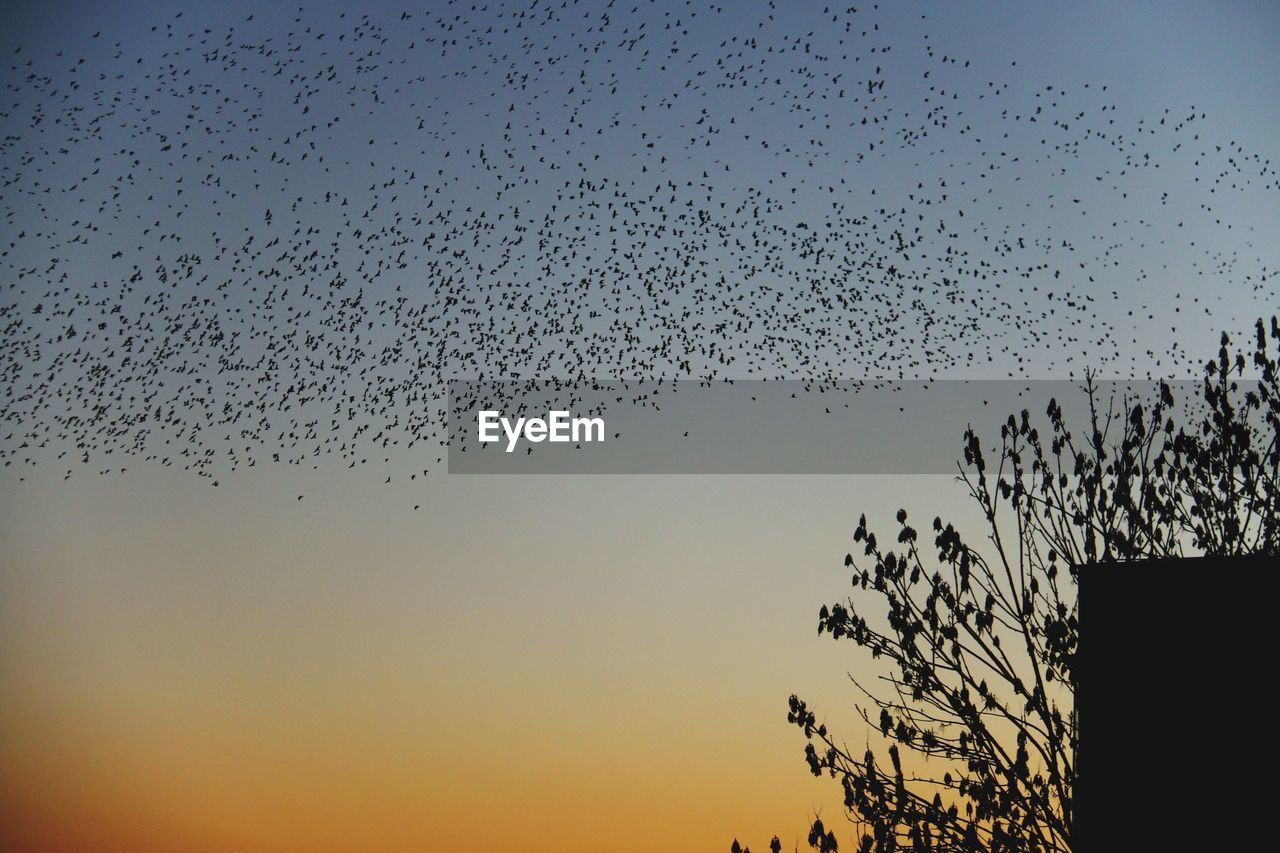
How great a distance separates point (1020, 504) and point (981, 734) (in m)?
1.90

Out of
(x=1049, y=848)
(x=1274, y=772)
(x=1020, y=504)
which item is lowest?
(x=1049, y=848)

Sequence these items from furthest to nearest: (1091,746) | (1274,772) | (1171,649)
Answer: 1. (1091,746)
2. (1171,649)
3. (1274,772)

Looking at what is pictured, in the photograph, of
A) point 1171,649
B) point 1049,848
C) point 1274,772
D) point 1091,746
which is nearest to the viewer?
point 1274,772

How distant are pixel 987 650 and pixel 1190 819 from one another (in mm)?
2099

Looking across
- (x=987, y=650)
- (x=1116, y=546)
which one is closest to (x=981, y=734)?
(x=987, y=650)

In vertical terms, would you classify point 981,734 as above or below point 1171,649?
below

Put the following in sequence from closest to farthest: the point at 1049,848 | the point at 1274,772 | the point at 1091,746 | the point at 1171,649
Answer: the point at 1274,772 → the point at 1171,649 → the point at 1091,746 → the point at 1049,848

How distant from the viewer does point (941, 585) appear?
10.2 m

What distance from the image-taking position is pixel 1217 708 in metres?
8.28

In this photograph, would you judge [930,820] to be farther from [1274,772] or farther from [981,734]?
[1274,772]

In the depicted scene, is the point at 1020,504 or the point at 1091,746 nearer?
the point at 1091,746

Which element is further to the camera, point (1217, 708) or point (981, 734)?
point (981, 734)

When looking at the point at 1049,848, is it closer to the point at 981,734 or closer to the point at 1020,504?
the point at 981,734

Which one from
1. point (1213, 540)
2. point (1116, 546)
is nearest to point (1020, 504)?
point (1116, 546)
